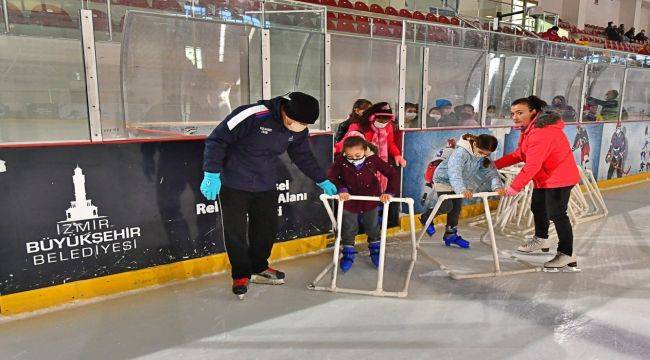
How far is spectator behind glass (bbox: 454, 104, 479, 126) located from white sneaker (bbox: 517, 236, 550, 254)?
62.5 inches

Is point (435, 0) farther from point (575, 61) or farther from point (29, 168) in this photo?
point (29, 168)

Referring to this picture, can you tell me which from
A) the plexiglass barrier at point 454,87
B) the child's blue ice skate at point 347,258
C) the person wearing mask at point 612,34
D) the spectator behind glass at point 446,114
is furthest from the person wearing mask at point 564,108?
the person wearing mask at point 612,34

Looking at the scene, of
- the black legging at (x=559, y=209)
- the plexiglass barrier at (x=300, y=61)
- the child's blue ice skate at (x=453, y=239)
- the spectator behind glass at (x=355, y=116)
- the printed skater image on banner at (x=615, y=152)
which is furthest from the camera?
the printed skater image on banner at (x=615, y=152)

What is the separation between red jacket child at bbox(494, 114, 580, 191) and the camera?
3.22 metres

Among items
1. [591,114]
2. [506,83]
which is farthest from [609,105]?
[506,83]

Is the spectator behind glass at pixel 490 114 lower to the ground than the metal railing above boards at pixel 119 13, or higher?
lower

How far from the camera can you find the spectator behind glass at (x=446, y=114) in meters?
4.74

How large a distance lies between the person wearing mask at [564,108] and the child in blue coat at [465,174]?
3.00m

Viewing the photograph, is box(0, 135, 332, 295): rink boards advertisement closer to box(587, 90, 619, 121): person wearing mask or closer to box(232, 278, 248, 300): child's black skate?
box(232, 278, 248, 300): child's black skate

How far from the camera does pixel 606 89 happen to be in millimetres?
6703

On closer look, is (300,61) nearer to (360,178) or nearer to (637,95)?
(360,178)

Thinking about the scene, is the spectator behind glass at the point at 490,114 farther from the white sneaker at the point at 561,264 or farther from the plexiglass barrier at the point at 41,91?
the plexiglass barrier at the point at 41,91

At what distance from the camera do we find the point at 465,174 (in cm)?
369

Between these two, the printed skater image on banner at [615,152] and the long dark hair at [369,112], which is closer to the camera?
the long dark hair at [369,112]
